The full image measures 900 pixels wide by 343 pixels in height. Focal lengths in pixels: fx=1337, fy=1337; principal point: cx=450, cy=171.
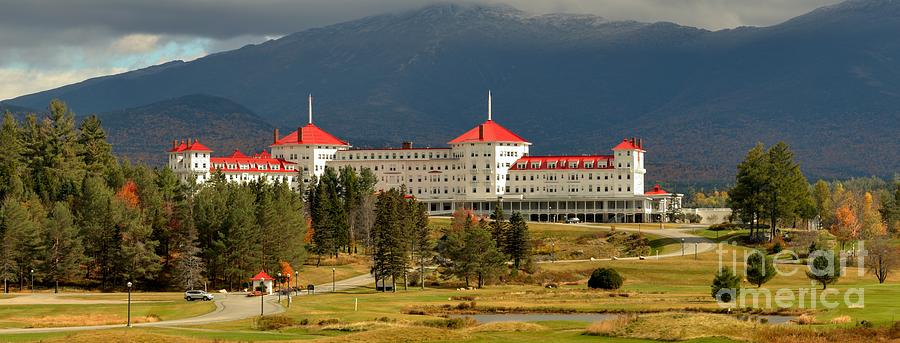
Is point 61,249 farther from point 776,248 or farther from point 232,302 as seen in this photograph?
point 776,248

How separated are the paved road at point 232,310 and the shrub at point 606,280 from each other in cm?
2310

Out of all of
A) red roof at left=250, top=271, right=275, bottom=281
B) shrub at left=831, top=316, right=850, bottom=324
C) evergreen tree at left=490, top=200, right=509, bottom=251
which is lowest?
shrub at left=831, top=316, right=850, bottom=324

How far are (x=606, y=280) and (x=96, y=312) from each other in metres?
46.1

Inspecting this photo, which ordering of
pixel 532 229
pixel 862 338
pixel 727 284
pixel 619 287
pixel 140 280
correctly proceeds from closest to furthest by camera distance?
pixel 862 338
pixel 727 284
pixel 619 287
pixel 140 280
pixel 532 229

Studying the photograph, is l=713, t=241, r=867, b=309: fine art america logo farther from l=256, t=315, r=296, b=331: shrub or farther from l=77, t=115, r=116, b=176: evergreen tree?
l=77, t=115, r=116, b=176: evergreen tree

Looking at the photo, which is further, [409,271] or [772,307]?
[409,271]

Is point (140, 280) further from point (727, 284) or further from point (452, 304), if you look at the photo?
point (727, 284)

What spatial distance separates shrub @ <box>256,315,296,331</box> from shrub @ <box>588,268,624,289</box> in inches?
1642

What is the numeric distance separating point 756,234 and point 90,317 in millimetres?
92311

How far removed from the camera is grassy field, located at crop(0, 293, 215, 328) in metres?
82.0

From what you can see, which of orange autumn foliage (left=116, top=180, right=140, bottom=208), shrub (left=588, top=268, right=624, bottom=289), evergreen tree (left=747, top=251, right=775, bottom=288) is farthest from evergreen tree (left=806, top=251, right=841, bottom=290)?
orange autumn foliage (left=116, top=180, right=140, bottom=208)

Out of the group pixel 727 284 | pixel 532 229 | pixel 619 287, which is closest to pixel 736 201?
pixel 532 229

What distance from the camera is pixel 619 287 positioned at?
4611 inches

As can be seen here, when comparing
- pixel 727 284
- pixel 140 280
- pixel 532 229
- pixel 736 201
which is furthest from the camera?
pixel 532 229
